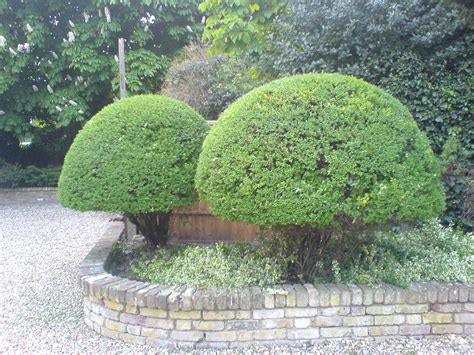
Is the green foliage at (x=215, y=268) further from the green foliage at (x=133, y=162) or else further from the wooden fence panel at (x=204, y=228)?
the wooden fence panel at (x=204, y=228)

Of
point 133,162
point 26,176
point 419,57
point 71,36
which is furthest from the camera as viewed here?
point 26,176

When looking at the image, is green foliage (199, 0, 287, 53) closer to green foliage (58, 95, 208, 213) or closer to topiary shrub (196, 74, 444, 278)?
green foliage (58, 95, 208, 213)

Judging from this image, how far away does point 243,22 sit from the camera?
251 inches

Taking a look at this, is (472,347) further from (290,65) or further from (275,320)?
(290,65)

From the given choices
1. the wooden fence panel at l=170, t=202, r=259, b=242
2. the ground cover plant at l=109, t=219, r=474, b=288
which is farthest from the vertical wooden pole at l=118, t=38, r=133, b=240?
the ground cover plant at l=109, t=219, r=474, b=288

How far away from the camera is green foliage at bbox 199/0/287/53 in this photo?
20.9 ft

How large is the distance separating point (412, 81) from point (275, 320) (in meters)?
3.57

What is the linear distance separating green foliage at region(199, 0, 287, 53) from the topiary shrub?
3.74m

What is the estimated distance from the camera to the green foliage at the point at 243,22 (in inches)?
251

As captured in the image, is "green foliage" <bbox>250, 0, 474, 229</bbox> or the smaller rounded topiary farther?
"green foliage" <bbox>250, 0, 474, 229</bbox>

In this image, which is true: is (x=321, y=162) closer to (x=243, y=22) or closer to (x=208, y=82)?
(x=243, y=22)

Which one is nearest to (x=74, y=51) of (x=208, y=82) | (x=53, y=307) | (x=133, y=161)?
(x=208, y=82)

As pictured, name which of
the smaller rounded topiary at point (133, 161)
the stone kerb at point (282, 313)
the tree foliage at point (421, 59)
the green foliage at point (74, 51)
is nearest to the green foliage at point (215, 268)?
the stone kerb at point (282, 313)

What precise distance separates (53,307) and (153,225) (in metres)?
1.20
